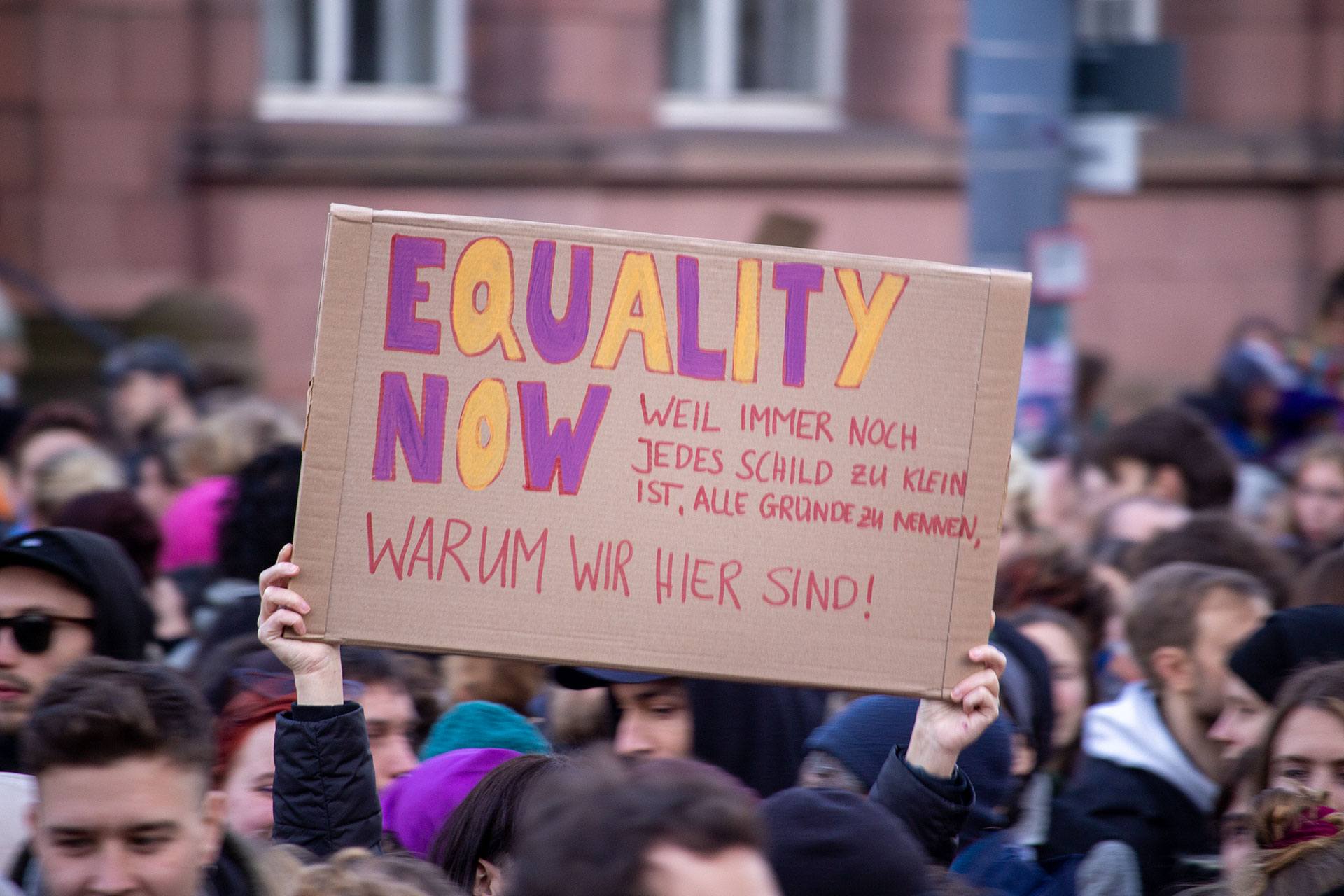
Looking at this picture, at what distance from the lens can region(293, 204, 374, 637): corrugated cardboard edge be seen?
2.82m

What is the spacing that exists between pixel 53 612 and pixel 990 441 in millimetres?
1977

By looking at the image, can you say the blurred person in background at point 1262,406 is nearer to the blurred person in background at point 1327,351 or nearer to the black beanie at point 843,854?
the blurred person in background at point 1327,351

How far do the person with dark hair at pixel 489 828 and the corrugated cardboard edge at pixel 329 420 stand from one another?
0.40 metres

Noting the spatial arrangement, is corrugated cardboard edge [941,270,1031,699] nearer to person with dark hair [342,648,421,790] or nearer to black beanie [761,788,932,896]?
black beanie [761,788,932,896]

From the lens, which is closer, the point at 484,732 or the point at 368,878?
the point at 368,878

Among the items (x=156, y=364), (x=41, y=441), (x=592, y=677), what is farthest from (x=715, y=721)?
(x=156, y=364)

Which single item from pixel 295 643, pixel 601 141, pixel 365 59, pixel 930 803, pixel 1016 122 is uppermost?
pixel 365 59

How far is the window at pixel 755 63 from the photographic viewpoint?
13656mm

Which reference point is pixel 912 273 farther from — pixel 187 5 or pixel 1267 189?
pixel 1267 189

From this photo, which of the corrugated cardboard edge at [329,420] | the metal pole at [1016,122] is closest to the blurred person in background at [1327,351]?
the metal pole at [1016,122]

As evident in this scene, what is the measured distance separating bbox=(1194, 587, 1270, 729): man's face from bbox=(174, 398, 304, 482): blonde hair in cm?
325

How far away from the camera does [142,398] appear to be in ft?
25.9

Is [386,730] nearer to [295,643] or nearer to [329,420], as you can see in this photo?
[295,643]

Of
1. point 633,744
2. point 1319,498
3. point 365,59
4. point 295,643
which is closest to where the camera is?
point 295,643
